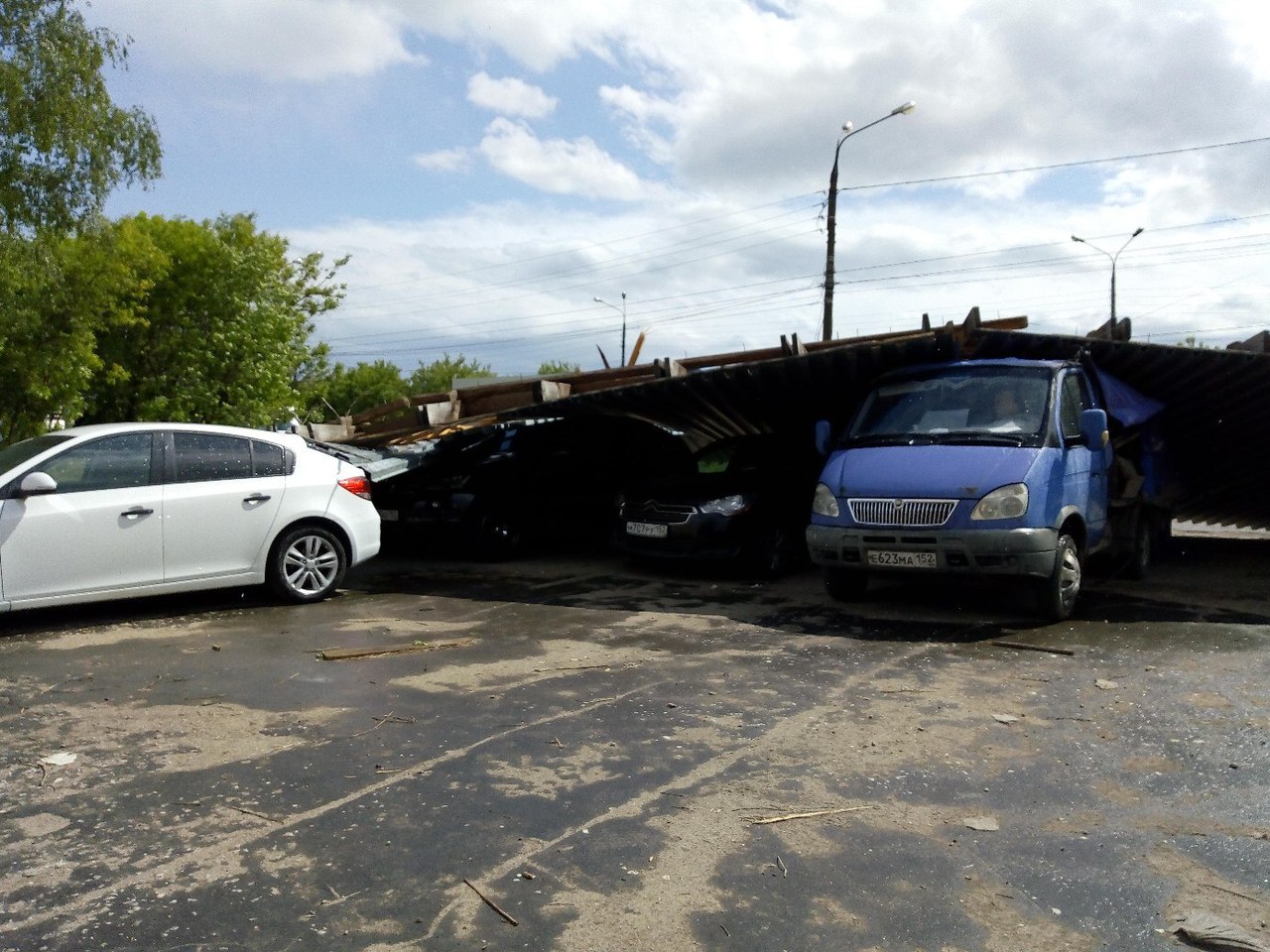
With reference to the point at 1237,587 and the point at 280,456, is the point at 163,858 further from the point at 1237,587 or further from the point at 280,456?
the point at 1237,587

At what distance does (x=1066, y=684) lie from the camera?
682 cm

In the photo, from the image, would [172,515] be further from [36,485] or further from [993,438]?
[993,438]

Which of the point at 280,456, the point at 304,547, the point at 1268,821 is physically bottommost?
the point at 1268,821

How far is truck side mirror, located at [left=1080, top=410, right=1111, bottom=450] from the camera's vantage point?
30.5ft

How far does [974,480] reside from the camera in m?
8.47

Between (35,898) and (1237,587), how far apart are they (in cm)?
1080

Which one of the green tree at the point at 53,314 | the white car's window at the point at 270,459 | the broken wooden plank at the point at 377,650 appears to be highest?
the green tree at the point at 53,314

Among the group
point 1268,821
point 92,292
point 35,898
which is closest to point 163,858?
point 35,898

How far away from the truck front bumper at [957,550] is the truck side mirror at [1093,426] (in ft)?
4.39

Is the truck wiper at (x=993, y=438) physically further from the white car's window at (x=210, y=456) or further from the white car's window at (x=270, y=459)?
the white car's window at (x=210, y=456)

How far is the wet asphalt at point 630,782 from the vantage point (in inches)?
143

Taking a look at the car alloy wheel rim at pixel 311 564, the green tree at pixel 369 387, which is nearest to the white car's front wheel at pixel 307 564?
the car alloy wheel rim at pixel 311 564

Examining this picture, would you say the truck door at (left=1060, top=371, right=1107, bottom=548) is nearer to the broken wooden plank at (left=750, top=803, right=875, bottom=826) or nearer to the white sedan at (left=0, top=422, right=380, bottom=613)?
the broken wooden plank at (left=750, top=803, right=875, bottom=826)

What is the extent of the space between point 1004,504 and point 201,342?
25264 mm
